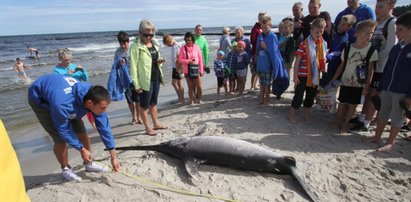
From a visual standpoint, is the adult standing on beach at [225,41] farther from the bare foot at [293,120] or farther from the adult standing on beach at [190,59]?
the bare foot at [293,120]

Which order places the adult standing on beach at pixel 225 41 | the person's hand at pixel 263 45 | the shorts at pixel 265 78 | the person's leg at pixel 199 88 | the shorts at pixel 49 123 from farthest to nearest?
the adult standing on beach at pixel 225 41
the person's leg at pixel 199 88
the shorts at pixel 265 78
the person's hand at pixel 263 45
the shorts at pixel 49 123

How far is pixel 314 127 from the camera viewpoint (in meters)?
5.87

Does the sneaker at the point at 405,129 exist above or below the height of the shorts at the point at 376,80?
below

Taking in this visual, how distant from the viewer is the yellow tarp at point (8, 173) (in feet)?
4.36

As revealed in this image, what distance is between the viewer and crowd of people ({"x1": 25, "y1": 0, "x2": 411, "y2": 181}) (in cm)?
375

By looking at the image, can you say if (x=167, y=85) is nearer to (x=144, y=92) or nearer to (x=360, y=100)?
(x=144, y=92)

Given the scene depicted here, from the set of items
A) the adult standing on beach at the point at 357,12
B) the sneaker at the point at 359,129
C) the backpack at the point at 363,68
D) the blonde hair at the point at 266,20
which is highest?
the adult standing on beach at the point at 357,12

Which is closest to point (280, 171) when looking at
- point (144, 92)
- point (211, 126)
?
point (211, 126)

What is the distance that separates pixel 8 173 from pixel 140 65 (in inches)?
166

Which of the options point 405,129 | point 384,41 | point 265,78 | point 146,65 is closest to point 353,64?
point 384,41

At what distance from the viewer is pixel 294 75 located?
5.89 meters

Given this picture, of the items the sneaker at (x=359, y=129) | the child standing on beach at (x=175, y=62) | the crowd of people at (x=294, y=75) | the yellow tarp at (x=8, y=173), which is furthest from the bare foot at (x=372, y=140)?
the yellow tarp at (x=8, y=173)

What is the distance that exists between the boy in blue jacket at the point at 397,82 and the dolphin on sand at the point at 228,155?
6.12 feet

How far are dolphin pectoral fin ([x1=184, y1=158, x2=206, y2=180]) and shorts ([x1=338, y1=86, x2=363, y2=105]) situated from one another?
305 cm
